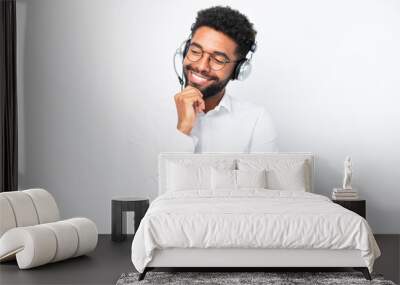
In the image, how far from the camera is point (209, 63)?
732 cm

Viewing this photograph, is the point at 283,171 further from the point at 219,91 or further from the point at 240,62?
the point at 240,62

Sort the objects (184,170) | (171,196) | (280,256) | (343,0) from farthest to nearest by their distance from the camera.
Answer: (343,0)
(184,170)
(171,196)
(280,256)

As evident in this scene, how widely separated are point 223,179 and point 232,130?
35.1 inches

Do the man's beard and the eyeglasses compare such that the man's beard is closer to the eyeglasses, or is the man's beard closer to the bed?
the eyeglasses

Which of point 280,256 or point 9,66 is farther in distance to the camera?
point 9,66

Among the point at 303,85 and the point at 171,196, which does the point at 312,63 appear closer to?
the point at 303,85

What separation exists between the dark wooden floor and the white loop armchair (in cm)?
8

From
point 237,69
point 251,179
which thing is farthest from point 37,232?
point 237,69

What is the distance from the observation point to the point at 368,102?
7.34m

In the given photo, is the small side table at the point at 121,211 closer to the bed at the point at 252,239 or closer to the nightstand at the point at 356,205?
the bed at the point at 252,239

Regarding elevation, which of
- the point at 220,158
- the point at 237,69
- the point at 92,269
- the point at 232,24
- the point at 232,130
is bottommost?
the point at 92,269

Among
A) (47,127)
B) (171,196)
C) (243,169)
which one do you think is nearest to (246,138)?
(243,169)

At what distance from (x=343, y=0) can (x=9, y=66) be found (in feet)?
12.2

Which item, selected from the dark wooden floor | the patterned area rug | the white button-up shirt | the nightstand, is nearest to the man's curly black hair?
the white button-up shirt
